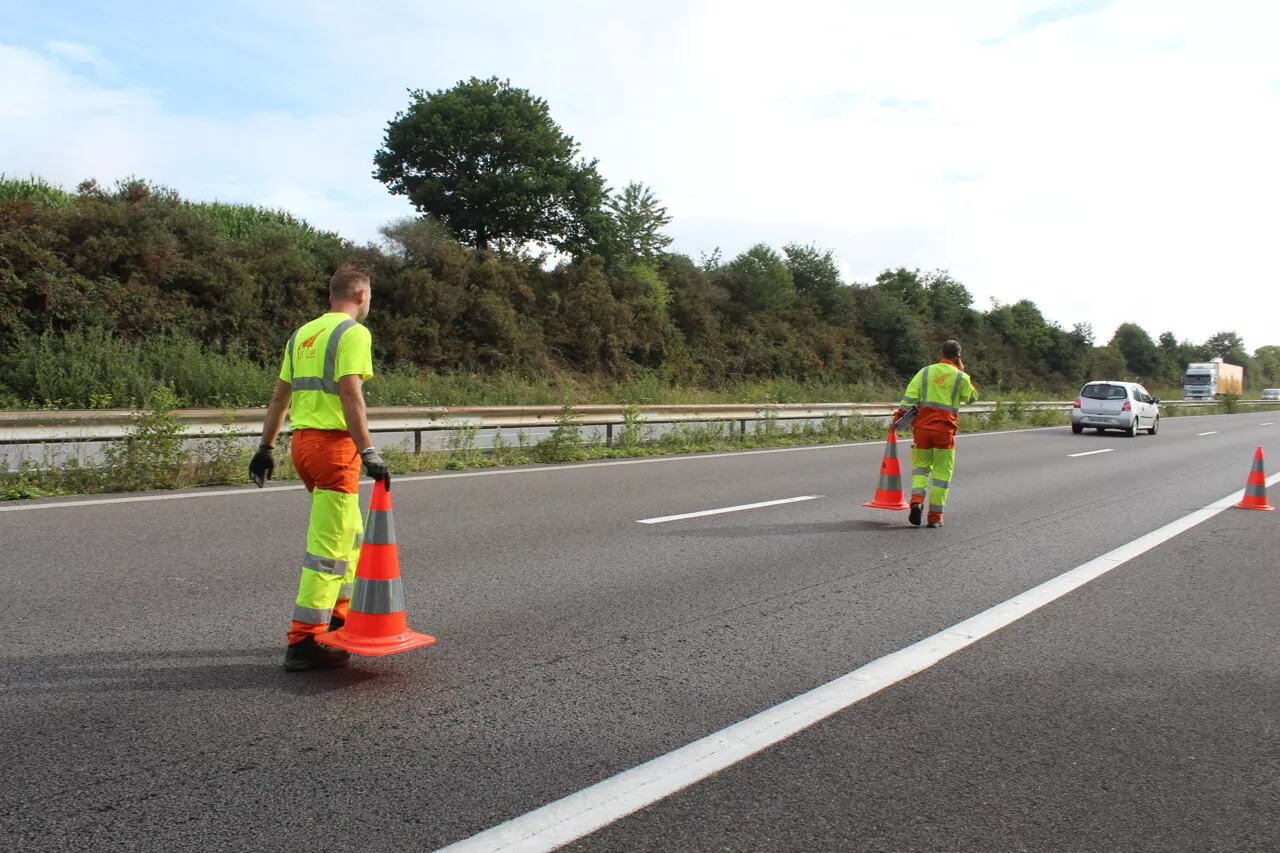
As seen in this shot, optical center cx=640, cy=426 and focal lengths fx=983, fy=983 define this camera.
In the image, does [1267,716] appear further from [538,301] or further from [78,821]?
[538,301]

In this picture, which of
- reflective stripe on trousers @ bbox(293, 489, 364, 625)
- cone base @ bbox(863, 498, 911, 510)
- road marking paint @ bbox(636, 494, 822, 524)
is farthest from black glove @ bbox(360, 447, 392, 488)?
cone base @ bbox(863, 498, 911, 510)

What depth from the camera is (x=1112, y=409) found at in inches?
1070

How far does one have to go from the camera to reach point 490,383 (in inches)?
1150

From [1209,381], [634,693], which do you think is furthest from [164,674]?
[1209,381]

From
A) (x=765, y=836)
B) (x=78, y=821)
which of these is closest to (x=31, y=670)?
(x=78, y=821)

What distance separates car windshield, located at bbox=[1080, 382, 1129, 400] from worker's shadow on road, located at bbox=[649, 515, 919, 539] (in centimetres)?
2086

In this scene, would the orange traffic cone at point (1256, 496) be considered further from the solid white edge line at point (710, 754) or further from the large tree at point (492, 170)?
the large tree at point (492, 170)

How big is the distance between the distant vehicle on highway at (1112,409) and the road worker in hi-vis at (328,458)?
25984 millimetres

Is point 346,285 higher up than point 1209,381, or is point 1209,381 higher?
point 1209,381

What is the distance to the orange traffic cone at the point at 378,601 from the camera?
4.52 meters

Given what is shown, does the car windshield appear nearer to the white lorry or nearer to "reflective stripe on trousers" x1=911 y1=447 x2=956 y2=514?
"reflective stripe on trousers" x1=911 y1=447 x2=956 y2=514

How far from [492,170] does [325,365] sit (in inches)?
1373

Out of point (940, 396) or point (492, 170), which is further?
point (492, 170)

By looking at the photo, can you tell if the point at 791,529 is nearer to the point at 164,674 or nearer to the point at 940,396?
the point at 940,396
